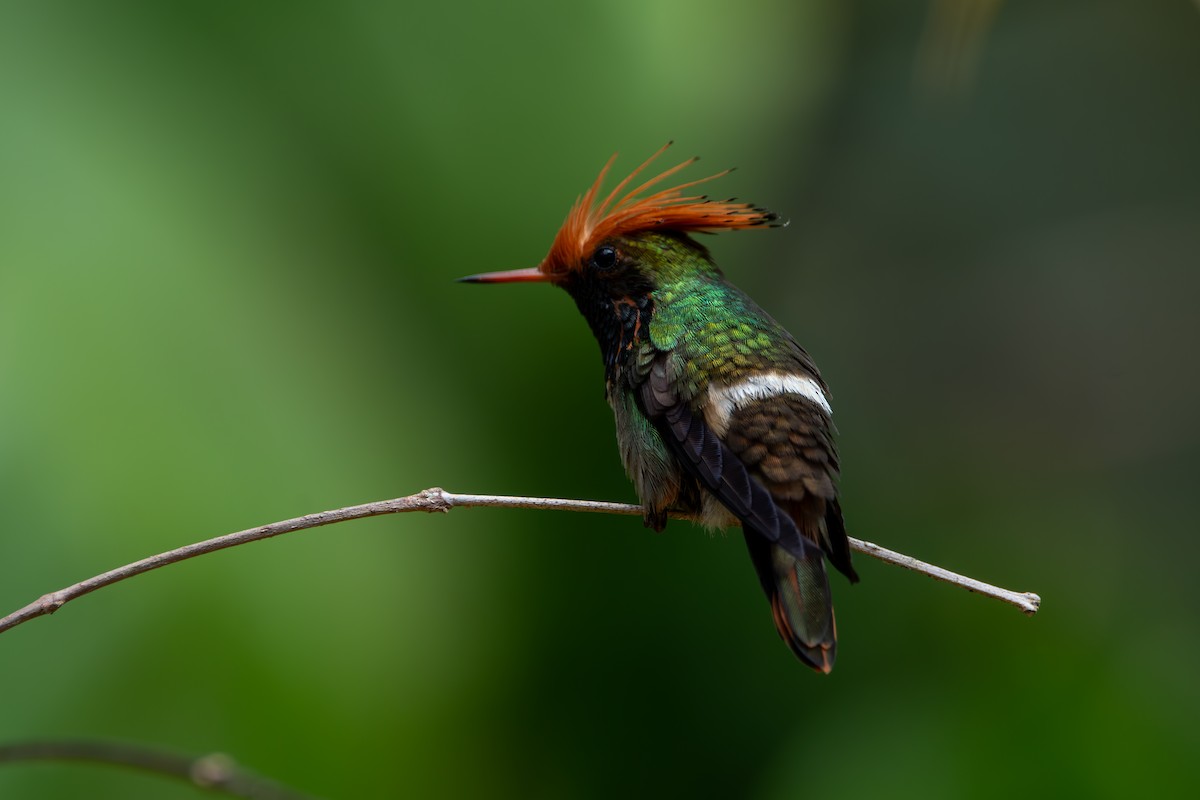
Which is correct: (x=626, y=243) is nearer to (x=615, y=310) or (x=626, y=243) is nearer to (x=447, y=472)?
(x=615, y=310)

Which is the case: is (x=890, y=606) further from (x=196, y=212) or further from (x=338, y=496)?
(x=196, y=212)

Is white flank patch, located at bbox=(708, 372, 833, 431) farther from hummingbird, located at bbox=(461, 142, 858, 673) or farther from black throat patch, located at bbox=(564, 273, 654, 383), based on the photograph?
black throat patch, located at bbox=(564, 273, 654, 383)

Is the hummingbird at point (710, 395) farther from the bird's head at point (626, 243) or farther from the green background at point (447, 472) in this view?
the green background at point (447, 472)

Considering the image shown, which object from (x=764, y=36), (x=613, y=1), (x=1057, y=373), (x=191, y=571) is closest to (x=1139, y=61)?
(x=1057, y=373)

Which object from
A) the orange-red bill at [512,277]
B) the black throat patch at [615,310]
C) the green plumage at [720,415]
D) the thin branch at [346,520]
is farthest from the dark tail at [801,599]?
the orange-red bill at [512,277]

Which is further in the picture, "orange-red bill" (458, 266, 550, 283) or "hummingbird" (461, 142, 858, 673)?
"orange-red bill" (458, 266, 550, 283)

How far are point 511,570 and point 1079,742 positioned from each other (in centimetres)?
163

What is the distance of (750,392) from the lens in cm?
217

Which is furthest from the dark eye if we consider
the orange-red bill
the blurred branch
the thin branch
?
the blurred branch

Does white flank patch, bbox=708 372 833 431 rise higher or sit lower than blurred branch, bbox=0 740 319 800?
higher

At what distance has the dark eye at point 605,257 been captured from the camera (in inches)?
100.0

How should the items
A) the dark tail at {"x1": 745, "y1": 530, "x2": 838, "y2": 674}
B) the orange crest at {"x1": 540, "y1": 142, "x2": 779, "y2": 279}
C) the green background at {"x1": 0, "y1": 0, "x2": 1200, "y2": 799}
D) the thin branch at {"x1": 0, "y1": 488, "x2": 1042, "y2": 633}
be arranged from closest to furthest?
the thin branch at {"x1": 0, "y1": 488, "x2": 1042, "y2": 633} < the dark tail at {"x1": 745, "y1": 530, "x2": 838, "y2": 674} < the orange crest at {"x1": 540, "y1": 142, "x2": 779, "y2": 279} < the green background at {"x1": 0, "y1": 0, "x2": 1200, "y2": 799}

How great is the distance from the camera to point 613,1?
141 inches

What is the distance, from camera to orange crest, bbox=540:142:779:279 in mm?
2398
